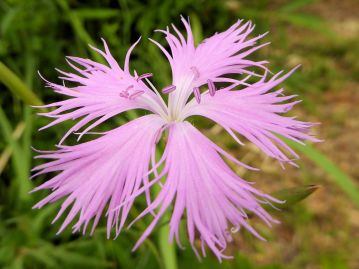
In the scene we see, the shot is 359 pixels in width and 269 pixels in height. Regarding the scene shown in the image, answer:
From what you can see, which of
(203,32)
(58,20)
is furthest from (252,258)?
(58,20)

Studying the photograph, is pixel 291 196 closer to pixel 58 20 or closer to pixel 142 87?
pixel 142 87

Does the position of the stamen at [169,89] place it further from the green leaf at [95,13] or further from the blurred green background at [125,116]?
the green leaf at [95,13]

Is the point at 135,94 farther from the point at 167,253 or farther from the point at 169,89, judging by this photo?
the point at 167,253

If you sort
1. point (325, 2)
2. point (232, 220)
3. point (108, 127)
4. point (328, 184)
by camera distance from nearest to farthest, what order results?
1. point (232, 220)
2. point (108, 127)
3. point (328, 184)
4. point (325, 2)

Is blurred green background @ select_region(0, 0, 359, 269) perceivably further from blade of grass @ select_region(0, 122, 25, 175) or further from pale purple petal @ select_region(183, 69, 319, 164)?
pale purple petal @ select_region(183, 69, 319, 164)

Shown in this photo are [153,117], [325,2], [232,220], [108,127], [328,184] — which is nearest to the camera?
Result: [232,220]

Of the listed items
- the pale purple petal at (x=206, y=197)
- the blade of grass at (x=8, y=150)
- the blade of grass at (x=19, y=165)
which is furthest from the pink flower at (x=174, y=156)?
the blade of grass at (x=8, y=150)
